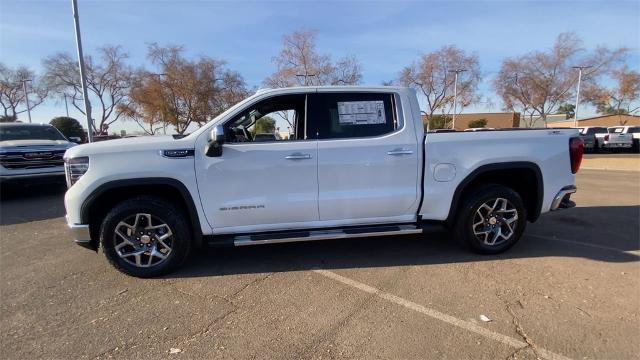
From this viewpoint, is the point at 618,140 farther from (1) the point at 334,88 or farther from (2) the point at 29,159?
(2) the point at 29,159

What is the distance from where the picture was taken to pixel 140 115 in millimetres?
36438

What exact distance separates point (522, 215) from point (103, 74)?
46328 millimetres

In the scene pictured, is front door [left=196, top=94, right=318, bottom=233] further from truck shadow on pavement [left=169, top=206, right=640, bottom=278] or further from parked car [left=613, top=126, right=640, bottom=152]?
parked car [left=613, top=126, right=640, bottom=152]

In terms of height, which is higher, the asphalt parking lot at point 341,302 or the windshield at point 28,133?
the windshield at point 28,133

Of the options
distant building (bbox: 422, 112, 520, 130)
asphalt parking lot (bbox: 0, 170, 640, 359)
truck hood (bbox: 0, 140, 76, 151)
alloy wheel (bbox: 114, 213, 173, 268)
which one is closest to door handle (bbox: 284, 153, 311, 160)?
asphalt parking lot (bbox: 0, 170, 640, 359)

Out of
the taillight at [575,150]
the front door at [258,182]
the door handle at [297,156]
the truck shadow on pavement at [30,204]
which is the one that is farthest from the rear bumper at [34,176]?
the taillight at [575,150]

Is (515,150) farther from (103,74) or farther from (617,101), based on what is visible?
(617,101)

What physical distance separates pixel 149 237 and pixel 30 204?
609cm

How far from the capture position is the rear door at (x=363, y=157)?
164 inches

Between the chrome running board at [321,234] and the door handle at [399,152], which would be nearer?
the chrome running board at [321,234]

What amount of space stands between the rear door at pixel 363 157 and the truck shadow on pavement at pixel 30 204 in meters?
5.69

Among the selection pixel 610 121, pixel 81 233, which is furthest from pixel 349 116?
pixel 610 121

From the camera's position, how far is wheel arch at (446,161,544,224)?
14.4 feet

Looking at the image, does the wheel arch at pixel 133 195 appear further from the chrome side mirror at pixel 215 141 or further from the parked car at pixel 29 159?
the parked car at pixel 29 159
